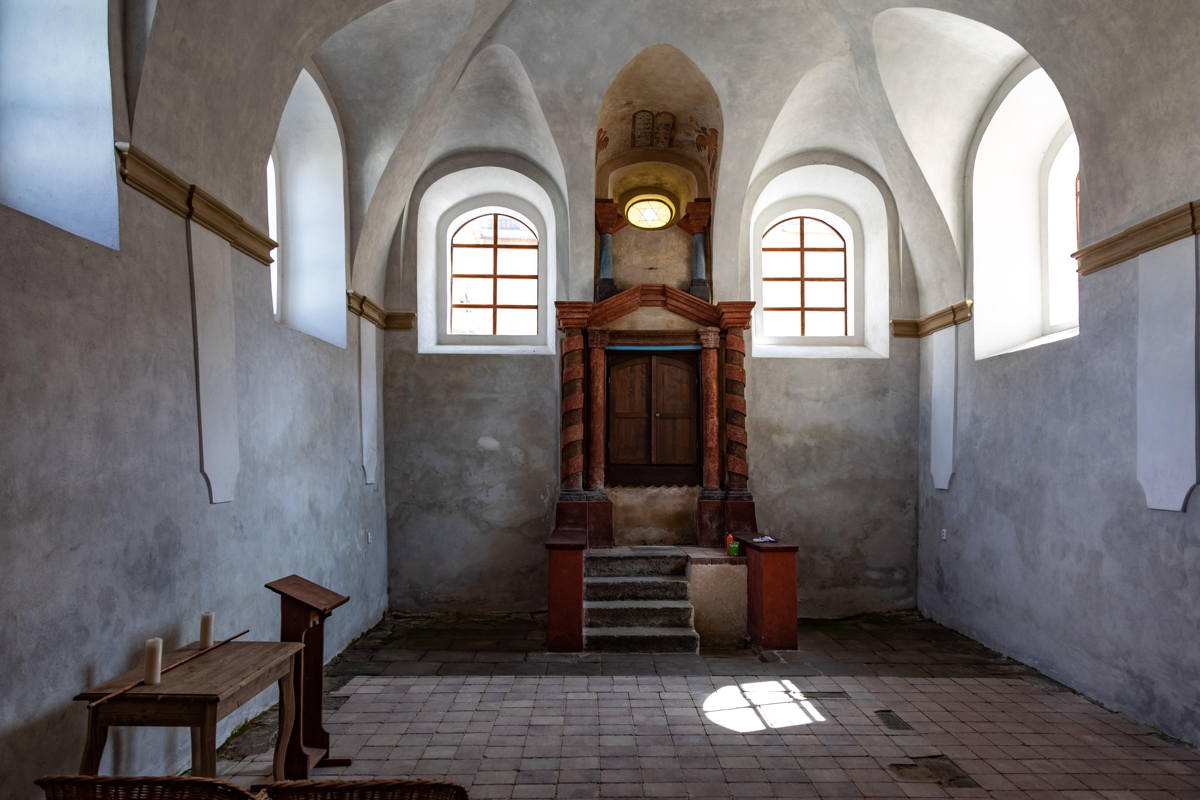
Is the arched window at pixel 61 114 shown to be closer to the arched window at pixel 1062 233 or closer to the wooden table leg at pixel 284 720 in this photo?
→ the wooden table leg at pixel 284 720

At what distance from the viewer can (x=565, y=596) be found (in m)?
7.79

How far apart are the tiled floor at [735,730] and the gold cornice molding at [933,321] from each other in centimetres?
340

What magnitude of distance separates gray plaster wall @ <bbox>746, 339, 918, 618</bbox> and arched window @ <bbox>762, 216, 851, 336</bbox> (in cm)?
77

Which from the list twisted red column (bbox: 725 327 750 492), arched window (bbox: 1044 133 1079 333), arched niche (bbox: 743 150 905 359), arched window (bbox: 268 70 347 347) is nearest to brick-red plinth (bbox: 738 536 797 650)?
twisted red column (bbox: 725 327 750 492)

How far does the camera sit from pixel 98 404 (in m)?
4.08

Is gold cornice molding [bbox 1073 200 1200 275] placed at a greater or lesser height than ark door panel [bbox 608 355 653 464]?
greater

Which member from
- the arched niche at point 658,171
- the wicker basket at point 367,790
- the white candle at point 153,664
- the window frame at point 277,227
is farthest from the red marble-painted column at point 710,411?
the wicker basket at point 367,790

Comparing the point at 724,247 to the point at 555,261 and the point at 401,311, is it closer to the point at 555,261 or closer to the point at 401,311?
the point at 555,261

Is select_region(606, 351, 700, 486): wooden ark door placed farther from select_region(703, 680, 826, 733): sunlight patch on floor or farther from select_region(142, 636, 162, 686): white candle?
select_region(142, 636, 162, 686): white candle

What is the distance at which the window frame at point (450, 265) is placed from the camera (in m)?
10.5

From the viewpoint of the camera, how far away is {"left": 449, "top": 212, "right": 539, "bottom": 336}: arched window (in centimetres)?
1065

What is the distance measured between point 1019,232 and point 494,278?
6.03 meters

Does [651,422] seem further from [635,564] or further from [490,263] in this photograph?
[490,263]

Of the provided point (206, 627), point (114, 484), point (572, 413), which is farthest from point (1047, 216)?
point (114, 484)
